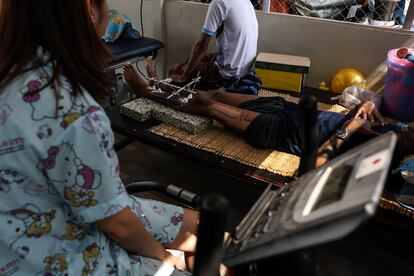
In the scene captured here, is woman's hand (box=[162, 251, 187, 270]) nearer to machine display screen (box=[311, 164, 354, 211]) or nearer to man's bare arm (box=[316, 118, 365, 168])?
machine display screen (box=[311, 164, 354, 211])

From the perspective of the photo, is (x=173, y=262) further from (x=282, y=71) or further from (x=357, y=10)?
(x=357, y=10)

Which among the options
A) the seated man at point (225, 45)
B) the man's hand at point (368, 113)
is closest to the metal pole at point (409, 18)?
the man's hand at point (368, 113)

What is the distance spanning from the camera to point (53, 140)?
71 centimetres

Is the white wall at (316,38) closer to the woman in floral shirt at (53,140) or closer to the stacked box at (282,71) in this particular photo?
the stacked box at (282,71)

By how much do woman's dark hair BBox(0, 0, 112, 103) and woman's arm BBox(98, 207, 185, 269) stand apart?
0.98ft

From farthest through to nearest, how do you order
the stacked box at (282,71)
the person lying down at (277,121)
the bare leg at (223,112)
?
the stacked box at (282,71)
the bare leg at (223,112)
the person lying down at (277,121)

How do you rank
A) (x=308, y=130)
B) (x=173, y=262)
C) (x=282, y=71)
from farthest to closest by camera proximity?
(x=282, y=71), (x=173, y=262), (x=308, y=130)

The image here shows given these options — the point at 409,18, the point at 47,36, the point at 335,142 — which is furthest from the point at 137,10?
the point at 47,36

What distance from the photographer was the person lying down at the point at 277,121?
1.88m

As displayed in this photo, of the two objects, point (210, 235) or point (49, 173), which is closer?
point (210, 235)

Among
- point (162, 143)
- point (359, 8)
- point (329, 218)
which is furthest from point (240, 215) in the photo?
point (359, 8)

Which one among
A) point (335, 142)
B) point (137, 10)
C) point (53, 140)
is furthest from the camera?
point (137, 10)

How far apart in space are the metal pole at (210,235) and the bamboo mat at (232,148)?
1.26 metres

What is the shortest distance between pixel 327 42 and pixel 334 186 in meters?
2.50
